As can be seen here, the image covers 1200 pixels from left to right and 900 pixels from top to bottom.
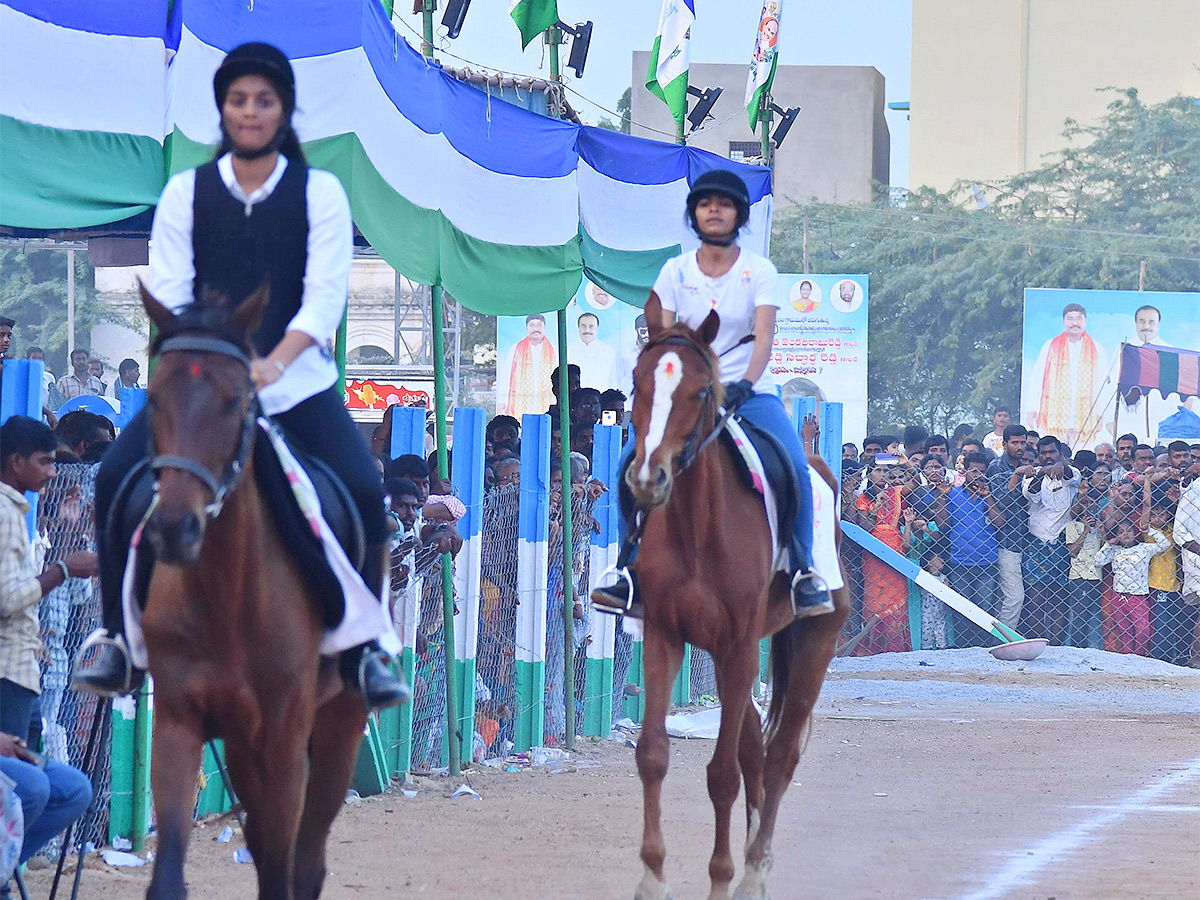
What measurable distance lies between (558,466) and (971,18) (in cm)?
4323

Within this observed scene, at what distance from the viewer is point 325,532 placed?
4973 mm

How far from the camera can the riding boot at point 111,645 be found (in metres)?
5.07

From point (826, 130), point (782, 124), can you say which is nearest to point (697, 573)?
point (782, 124)

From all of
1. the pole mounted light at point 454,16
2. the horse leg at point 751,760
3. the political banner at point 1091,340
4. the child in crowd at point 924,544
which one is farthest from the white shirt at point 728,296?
the political banner at point 1091,340

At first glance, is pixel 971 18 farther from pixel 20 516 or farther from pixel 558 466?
pixel 20 516

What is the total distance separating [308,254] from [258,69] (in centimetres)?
62

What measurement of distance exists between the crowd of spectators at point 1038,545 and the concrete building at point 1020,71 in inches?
1294

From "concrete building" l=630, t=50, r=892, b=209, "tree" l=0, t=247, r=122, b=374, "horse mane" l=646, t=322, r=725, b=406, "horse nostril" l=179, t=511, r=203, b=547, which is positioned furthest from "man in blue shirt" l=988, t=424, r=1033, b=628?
"concrete building" l=630, t=50, r=892, b=209

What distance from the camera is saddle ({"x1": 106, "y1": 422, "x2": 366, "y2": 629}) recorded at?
4844 mm

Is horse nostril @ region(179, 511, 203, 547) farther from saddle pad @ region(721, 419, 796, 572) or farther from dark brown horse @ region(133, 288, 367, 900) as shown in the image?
saddle pad @ region(721, 419, 796, 572)

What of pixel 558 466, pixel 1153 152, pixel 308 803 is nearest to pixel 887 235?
pixel 1153 152

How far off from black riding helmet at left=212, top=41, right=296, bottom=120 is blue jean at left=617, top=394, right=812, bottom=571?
118 inches

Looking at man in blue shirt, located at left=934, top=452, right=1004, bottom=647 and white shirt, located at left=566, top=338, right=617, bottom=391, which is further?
white shirt, located at left=566, top=338, right=617, bottom=391

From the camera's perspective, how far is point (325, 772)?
570 cm
